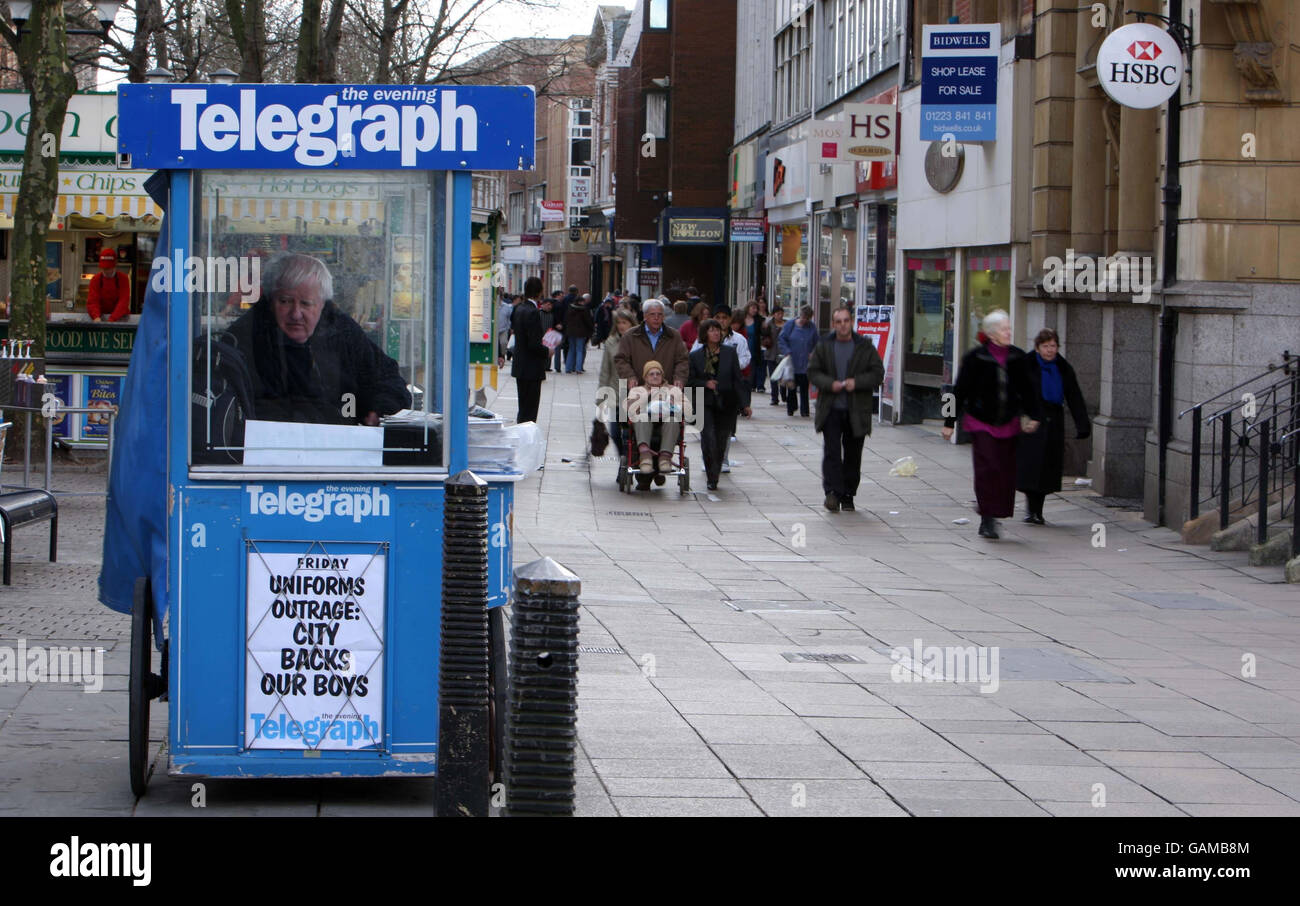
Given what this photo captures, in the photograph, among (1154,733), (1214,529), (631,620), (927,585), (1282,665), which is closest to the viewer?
(1154,733)

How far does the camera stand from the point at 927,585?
12.2 meters

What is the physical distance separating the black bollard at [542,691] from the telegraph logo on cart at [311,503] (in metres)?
1.14

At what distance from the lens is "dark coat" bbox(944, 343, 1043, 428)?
47.5ft

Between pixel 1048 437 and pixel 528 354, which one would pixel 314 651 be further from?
pixel 528 354

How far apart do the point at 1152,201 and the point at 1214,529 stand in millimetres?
4946

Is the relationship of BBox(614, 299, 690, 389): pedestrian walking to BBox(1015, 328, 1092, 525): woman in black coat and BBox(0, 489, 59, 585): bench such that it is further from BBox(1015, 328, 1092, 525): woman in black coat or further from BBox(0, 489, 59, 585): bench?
BBox(0, 489, 59, 585): bench

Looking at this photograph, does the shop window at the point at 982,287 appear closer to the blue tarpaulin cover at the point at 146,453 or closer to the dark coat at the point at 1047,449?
the dark coat at the point at 1047,449

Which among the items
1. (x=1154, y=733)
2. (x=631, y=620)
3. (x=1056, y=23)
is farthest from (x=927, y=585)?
(x=1056, y=23)

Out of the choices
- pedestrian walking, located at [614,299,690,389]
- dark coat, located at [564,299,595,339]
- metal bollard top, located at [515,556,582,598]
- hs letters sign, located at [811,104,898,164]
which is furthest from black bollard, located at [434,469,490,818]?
dark coat, located at [564,299,595,339]

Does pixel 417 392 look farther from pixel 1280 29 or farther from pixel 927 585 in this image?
pixel 1280 29

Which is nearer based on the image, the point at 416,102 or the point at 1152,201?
the point at 416,102

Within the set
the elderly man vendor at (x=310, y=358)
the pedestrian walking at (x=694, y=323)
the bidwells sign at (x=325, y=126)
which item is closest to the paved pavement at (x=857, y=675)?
the elderly man vendor at (x=310, y=358)

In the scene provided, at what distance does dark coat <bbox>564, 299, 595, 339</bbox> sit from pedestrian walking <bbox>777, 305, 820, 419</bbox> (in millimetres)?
11080
